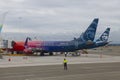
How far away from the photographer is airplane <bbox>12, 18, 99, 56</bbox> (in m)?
84.7

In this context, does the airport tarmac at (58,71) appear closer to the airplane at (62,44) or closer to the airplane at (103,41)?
the airplane at (103,41)

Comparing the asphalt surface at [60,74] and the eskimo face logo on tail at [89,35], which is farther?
the eskimo face logo on tail at [89,35]

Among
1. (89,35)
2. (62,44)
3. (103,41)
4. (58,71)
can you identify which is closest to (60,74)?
(58,71)

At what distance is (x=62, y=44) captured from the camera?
285 feet

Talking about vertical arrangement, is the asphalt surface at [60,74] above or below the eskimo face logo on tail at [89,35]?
below

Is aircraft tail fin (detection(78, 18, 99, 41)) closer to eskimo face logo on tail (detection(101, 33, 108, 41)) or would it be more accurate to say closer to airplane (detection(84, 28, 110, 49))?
airplane (detection(84, 28, 110, 49))

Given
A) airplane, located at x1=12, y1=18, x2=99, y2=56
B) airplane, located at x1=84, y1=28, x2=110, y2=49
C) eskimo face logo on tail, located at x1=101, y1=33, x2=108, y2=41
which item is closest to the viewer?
airplane, located at x1=84, y1=28, x2=110, y2=49

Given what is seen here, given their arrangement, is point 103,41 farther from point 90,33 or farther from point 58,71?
point 58,71

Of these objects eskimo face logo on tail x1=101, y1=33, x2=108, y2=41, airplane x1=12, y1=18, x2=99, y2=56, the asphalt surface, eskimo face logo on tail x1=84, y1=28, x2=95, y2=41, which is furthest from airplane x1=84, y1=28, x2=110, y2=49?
the asphalt surface

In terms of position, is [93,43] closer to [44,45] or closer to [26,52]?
[44,45]

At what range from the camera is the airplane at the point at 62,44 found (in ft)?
278

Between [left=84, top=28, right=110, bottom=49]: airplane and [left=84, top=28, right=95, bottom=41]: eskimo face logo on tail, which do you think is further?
[left=84, top=28, right=95, bottom=41]: eskimo face logo on tail

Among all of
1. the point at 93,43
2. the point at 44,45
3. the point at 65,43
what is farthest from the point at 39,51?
the point at 93,43

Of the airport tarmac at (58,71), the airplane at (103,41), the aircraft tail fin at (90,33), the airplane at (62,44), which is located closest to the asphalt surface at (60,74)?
the airport tarmac at (58,71)
